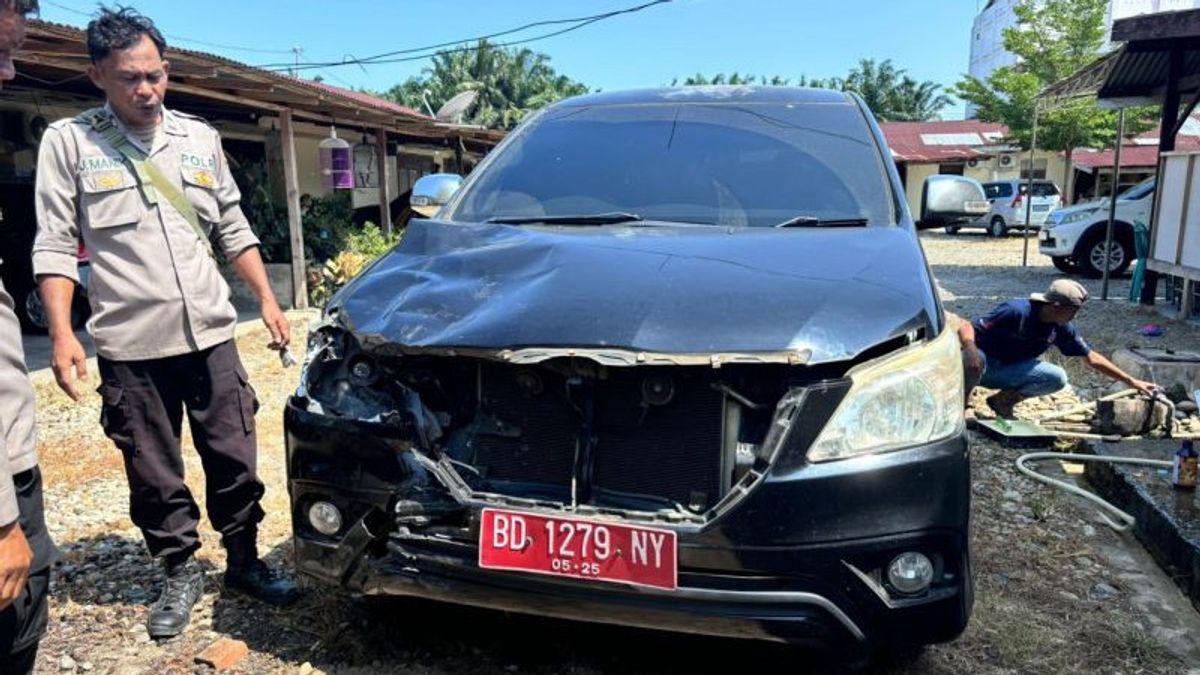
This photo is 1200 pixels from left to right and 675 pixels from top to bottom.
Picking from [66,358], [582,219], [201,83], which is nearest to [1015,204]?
[201,83]

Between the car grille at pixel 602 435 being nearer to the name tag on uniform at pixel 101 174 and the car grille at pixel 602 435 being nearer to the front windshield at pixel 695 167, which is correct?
the front windshield at pixel 695 167

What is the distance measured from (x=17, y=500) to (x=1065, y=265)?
48.5ft

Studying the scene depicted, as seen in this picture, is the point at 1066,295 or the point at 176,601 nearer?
the point at 176,601

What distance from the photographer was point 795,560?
1.78 metres

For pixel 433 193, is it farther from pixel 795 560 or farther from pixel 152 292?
pixel 795 560

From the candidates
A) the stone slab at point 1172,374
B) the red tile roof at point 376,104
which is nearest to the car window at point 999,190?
the red tile roof at point 376,104

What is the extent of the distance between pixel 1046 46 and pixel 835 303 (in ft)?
96.2

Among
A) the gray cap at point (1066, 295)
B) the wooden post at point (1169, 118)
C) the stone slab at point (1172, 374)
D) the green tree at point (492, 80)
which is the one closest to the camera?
the gray cap at point (1066, 295)

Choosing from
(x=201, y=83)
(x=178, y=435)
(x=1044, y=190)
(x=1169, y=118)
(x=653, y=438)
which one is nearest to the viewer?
(x=653, y=438)

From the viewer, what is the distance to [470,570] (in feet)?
6.39

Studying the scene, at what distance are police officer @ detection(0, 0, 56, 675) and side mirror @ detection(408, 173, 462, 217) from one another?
1719 mm

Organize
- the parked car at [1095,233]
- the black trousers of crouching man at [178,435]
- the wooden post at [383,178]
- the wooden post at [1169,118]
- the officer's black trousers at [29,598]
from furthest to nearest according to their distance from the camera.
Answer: the parked car at [1095,233], the wooden post at [383,178], the wooden post at [1169,118], the black trousers of crouching man at [178,435], the officer's black trousers at [29,598]

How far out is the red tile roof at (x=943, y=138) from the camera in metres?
30.8

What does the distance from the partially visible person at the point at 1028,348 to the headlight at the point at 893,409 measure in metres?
2.63
